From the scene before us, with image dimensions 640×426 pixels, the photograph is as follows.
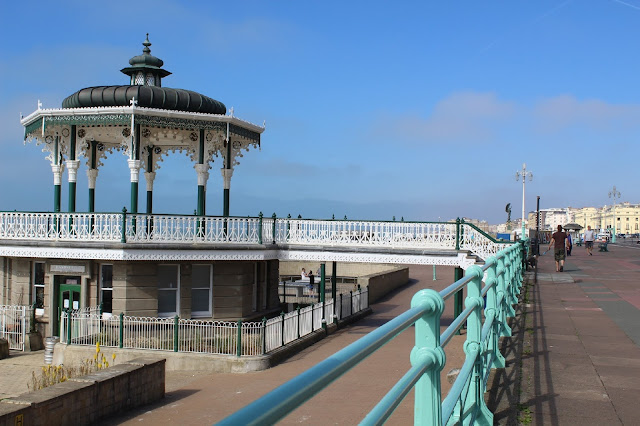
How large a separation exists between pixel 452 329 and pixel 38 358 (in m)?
20.0

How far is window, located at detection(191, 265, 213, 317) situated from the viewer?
21.8 meters

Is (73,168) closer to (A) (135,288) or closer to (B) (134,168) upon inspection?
(B) (134,168)

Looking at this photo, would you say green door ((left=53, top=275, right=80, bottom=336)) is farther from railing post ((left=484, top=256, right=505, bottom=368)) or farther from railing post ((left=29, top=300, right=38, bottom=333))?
railing post ((left=484, top=256, right=505, bottom=368))

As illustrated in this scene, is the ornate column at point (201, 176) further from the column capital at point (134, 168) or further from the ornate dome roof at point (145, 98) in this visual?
the column capital at point (134, 168)

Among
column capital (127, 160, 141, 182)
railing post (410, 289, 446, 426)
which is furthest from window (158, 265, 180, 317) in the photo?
railing post (410, 289, 446, 426)

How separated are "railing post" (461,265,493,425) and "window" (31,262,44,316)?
68.2ft

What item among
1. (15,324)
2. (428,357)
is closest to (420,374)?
(428,357)

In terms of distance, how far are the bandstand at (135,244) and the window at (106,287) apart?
33mm

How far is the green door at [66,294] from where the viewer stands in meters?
21.6

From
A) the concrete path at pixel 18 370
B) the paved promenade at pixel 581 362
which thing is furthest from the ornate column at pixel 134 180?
the paved promenade at pixel 581 362

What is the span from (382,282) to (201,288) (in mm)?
14745

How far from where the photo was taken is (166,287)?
2133 centimetres

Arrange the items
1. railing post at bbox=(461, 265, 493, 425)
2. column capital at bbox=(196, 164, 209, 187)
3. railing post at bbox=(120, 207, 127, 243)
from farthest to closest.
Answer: column capital at bbox=(196, 164, 209, 187), railing post at bbox=(120, 207, 127, 243), railing post at bbox=(461, 265, 493, 425)

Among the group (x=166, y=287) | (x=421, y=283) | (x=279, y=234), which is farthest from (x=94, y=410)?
(x=421, y=283)
